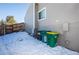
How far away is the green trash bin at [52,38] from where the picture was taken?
2.77 m

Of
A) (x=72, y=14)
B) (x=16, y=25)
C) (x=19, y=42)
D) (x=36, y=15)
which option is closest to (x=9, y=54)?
(x=19, y=42)

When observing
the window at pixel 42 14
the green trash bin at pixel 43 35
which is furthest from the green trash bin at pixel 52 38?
the window at pixel 42 14

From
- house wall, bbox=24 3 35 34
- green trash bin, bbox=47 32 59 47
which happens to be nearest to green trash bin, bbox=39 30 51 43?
green trash bin, bbox=47 32 59 47

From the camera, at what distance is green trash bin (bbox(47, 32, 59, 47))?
109 inches

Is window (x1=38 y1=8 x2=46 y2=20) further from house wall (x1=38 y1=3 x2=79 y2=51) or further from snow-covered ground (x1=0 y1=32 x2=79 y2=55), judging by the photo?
snow-covered ground (x1=0 y1=32 x2=79 y2=55)

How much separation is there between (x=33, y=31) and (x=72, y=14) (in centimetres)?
66

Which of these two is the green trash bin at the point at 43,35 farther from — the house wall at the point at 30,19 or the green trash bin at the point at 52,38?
the house wall at the point at 30,19

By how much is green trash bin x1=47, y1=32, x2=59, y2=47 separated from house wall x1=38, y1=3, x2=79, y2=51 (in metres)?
0.07

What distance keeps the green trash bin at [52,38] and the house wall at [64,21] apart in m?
0.07

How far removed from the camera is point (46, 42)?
109 inches

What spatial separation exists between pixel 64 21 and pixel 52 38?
12.8 inches

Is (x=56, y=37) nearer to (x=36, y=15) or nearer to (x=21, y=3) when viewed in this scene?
(x=36, y=15)

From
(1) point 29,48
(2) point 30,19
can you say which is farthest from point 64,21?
(1) point 29,48

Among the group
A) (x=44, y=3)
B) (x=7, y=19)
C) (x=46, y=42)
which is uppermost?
(x=44, y=3)
